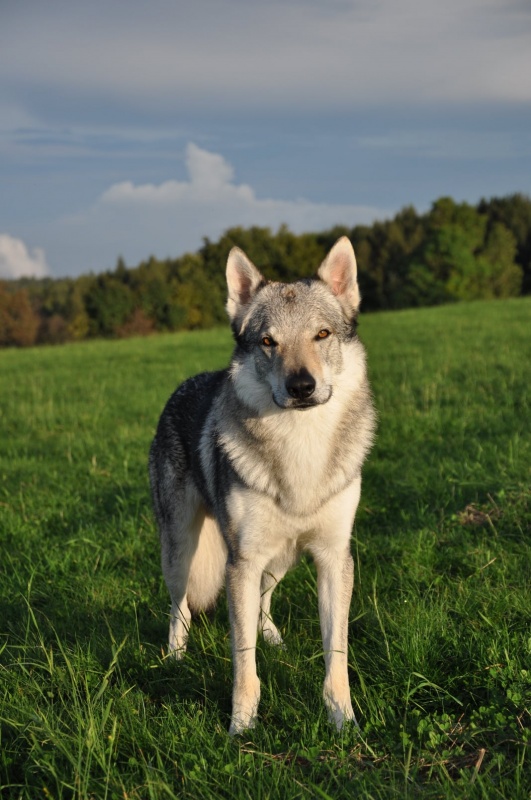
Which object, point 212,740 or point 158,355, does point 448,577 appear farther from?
point 158,355

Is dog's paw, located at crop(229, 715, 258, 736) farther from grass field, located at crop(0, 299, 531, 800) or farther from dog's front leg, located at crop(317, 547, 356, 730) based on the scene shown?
dog's front leg, located at crop(317, 547, 356, 730)

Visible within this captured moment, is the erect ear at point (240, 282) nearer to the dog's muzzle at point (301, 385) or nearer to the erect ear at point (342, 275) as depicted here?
the erect ear at point (342, 275)

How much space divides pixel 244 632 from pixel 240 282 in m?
1.92

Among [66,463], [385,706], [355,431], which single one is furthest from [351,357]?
[66,463]

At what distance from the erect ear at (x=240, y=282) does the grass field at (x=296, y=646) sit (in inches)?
69.7

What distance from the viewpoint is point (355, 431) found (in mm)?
3746

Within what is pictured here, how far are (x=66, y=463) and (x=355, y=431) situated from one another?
5.38m

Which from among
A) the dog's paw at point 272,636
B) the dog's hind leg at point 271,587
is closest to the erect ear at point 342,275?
the dog's hind leg at point 271,587

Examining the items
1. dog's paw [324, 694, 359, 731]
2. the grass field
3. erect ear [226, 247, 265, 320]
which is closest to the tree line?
the grass field

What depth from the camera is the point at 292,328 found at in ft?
12.0

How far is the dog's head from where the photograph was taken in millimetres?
3463

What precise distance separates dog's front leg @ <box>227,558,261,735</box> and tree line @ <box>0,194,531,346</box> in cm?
5620

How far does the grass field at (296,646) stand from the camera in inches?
Answer: 107

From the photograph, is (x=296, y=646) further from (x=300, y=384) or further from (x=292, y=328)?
(x=292, y=328)
